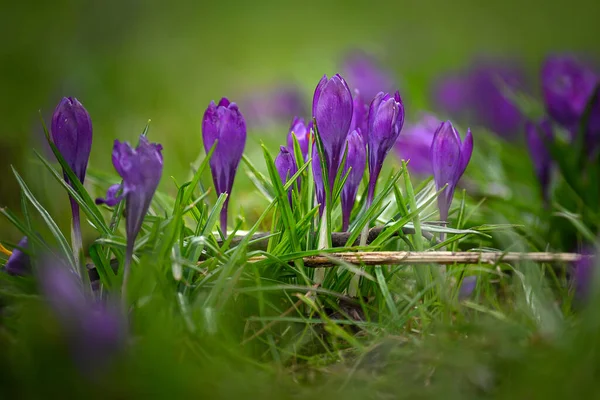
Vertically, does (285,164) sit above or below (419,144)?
above

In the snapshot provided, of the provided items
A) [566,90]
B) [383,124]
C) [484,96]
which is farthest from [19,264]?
[484,96]

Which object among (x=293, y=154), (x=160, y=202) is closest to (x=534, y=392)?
(x=293, y=154)

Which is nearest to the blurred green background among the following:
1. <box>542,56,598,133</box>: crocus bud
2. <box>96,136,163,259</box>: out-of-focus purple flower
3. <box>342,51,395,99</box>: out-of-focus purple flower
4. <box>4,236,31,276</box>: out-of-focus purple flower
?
<box>342,51,395,99</box>: out-of-focus purple flower

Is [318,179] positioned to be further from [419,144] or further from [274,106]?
[274,106]

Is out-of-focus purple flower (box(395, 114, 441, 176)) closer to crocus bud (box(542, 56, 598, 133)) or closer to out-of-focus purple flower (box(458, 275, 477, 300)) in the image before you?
crocus bud (box(542, 56, 598, 133))

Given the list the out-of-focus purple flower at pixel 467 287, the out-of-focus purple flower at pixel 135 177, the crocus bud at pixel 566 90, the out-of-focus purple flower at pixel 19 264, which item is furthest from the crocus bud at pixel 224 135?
the crocus bud at pixel 566 90

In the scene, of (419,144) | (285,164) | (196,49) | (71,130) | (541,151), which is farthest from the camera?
(196,49)
